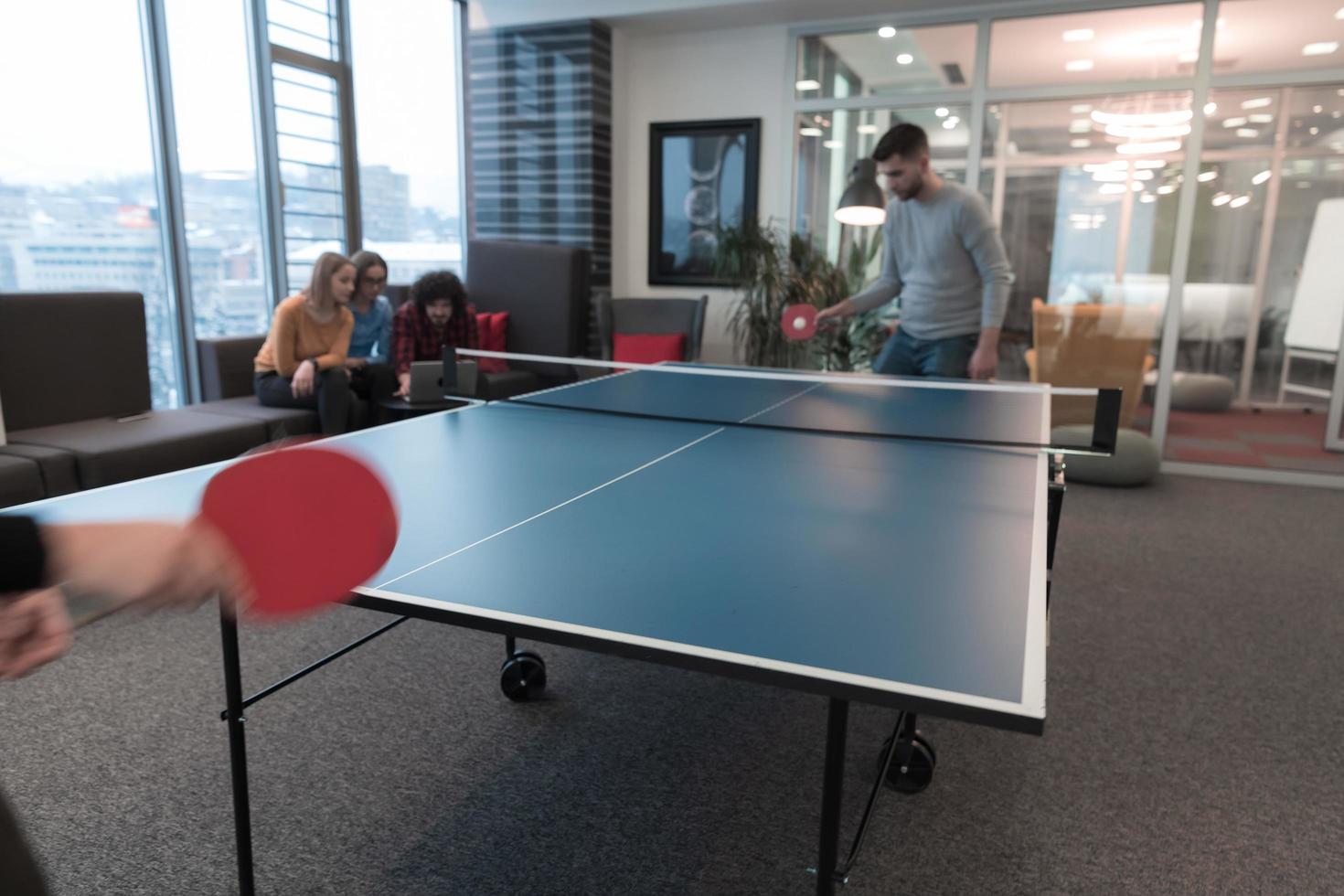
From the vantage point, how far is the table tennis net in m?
2.31

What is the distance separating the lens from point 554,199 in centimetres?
638

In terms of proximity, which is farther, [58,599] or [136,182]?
[136,182]

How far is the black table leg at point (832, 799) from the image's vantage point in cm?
107

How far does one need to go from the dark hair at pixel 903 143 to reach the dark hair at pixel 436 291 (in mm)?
2272

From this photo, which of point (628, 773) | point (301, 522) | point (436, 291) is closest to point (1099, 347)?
point (436, 291)

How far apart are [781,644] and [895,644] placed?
0.13 meters

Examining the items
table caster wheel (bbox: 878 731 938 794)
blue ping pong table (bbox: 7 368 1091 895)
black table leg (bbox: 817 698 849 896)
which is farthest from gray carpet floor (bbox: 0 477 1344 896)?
black table leg (bbox: 817 698 849 896)

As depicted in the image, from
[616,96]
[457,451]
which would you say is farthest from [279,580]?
[616,96]

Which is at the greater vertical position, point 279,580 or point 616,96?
point 616,96

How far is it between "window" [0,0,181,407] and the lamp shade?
3453mm

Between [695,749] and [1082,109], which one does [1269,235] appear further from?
[695,749]

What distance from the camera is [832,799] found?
1.10 meters

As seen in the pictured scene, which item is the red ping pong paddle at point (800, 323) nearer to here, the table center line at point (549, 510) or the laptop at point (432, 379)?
the laptop at point (432, 379)

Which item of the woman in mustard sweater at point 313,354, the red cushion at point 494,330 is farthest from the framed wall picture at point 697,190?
the woman in mustard sweater at point 313,354
